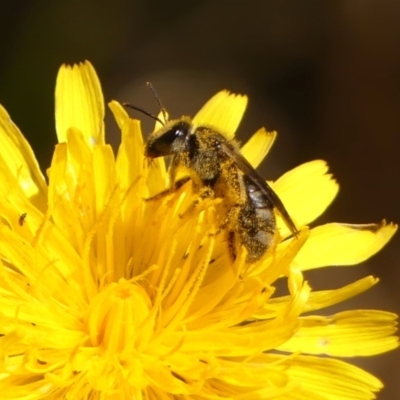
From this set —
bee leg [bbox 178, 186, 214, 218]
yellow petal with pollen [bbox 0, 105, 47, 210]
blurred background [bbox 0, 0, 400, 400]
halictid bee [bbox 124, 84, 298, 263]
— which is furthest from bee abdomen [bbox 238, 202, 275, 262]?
blurred background [bbox 0, 0, 400, 400]

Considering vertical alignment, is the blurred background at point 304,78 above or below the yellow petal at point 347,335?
above

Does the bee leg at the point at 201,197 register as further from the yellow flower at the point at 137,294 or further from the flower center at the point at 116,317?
the flower center at the point at 116,317

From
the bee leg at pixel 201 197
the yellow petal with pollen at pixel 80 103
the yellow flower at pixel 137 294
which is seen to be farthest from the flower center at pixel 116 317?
the yellow petal with pollen at pixel 80 103

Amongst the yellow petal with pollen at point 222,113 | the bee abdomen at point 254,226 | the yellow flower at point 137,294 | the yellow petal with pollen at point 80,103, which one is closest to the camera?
the yellow flower at point 137,294

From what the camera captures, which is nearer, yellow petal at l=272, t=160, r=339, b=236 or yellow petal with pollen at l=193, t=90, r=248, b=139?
yellow petal at l=272, t=160, r=339, b=236

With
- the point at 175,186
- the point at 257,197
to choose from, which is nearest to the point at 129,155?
the point at 175,186

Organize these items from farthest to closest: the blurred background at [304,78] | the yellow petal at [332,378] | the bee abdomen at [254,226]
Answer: the blurred background at [304,78] → the yellow petal at [332,378] → the bee abdomen at [254,226]

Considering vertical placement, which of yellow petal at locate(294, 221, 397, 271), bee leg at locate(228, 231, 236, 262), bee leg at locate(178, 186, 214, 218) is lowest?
yellow petal at locate(294, 221, 397, 271)

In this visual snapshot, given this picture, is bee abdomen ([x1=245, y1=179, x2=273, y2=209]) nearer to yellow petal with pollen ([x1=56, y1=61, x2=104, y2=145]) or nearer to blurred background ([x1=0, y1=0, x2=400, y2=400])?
yellow petal with pollen ([x1=56, y1=61, x2=104, y2=145])
